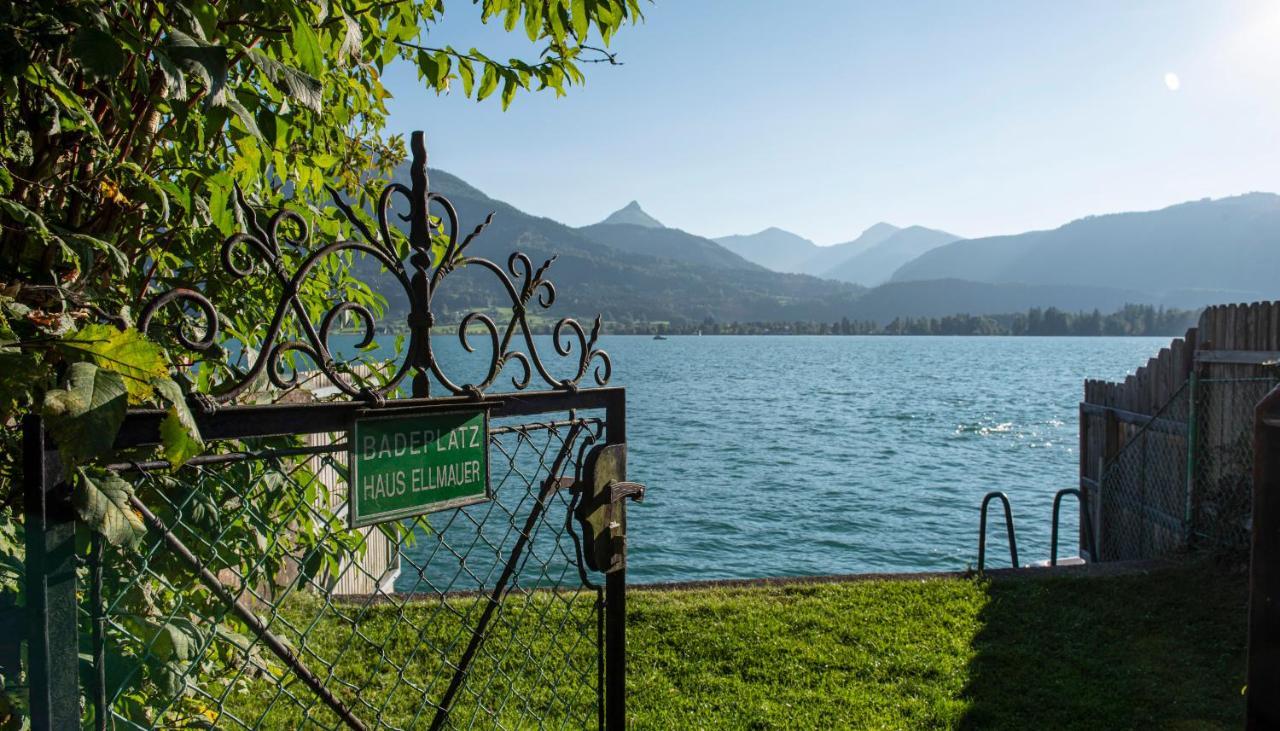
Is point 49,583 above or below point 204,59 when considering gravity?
below

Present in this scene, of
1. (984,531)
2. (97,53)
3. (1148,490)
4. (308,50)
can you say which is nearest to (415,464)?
(308,50)

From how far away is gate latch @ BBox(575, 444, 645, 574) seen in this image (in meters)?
3.04

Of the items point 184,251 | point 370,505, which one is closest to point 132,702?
point 370,505

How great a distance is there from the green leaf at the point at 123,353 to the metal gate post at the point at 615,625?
186cm

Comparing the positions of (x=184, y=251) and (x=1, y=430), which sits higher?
(x=184, y=251)

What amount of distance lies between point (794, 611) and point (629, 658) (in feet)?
5.82

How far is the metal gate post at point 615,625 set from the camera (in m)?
3.24

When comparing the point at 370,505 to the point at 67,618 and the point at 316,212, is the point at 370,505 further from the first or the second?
the point at 316,212

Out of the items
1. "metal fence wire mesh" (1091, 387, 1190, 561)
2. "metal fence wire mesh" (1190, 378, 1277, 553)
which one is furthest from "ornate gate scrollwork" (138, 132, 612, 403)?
"metal fence wire mesh" (1091, 387, 1190, 561)

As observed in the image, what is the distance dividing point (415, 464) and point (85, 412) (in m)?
1.02

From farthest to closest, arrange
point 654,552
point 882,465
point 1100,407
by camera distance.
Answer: point 882,465 → point 654,552 → point 1100,407

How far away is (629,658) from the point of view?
6180mm

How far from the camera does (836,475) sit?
97.9 ft

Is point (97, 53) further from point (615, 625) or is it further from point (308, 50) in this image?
point (615, 625)
